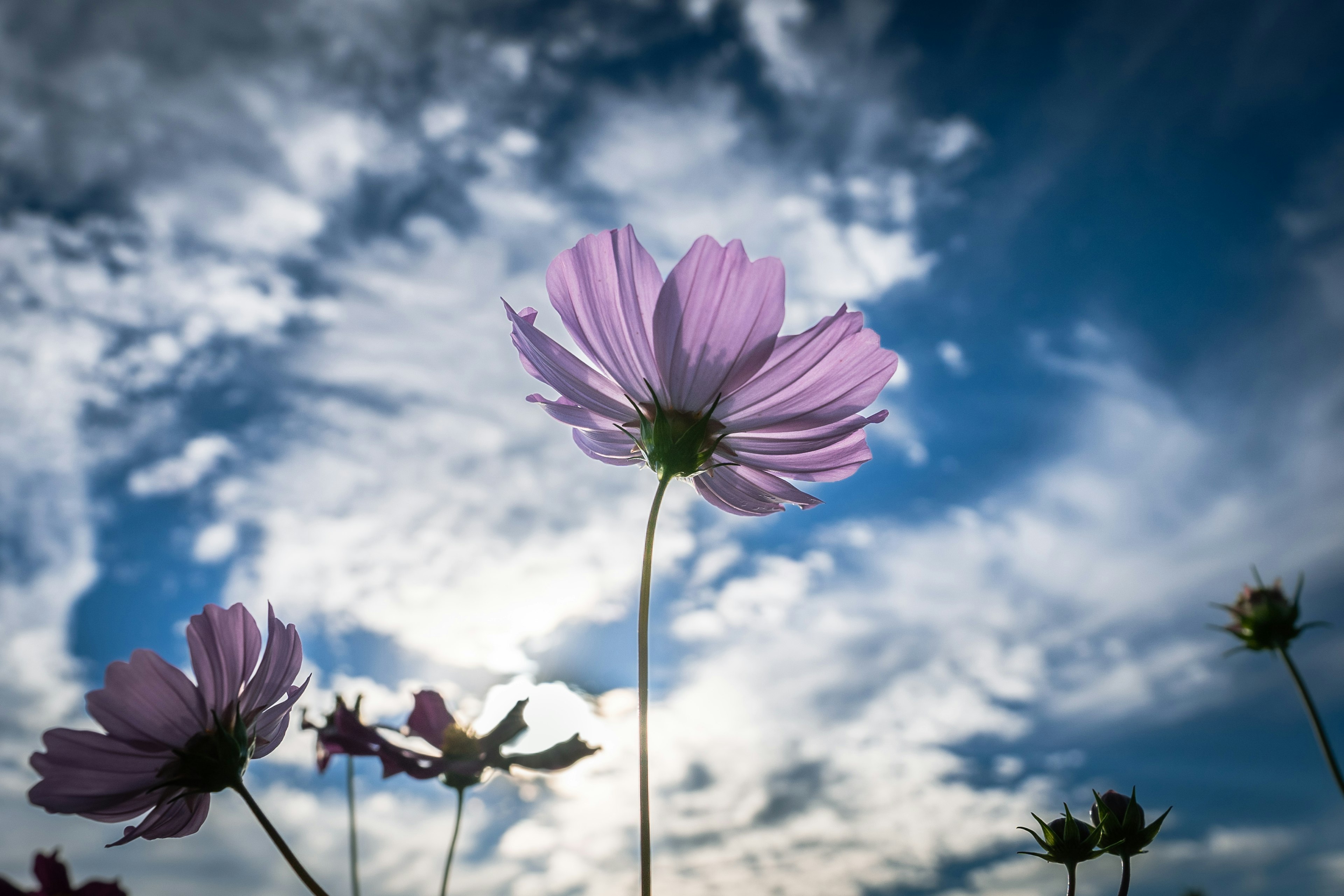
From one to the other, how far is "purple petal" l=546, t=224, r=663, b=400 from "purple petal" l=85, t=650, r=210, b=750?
1.93ft

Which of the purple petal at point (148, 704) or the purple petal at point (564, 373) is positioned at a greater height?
the purple petal at point (564, 373)

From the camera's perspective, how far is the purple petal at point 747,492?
1170 mm

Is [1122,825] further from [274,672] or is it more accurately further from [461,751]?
[274,672]

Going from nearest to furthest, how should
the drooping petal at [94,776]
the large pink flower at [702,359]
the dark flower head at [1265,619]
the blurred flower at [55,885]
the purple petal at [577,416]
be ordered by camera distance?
the blurred flower at [55,885] → the drooping petal at [94,776] → the large pink flower at [702,359] → the purple petal at [577,416] → the dark flower head at [1265,619]

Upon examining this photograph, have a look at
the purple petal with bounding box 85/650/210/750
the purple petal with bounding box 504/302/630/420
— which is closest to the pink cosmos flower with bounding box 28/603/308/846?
the purple petal with bounding box 85/650/210/750

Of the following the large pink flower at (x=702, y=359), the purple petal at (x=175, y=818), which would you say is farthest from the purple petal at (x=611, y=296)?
the purple petal at (x=175, y=818)

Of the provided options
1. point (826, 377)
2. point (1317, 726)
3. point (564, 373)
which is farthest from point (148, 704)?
point (1317, 726)

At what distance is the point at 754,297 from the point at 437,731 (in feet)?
2.25

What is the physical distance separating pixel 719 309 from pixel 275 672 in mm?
672

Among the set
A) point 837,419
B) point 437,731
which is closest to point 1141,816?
point 837,419

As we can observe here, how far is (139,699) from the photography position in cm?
82

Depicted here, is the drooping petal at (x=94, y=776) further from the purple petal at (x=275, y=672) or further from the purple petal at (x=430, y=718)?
the purple petal at (x=430, y=718)

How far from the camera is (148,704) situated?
828mm

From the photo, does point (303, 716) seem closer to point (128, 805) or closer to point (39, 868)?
point (128, 805)
